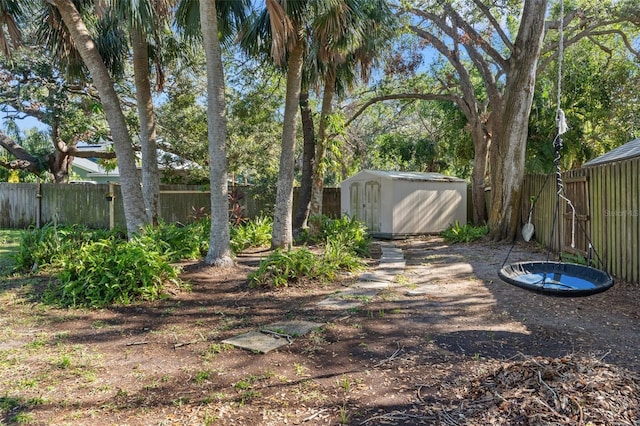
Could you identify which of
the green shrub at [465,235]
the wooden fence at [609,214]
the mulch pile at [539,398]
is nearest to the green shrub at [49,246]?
the mulch pile at [539,398]

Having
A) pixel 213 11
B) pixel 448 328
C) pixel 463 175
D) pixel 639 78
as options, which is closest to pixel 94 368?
pixel 448 328

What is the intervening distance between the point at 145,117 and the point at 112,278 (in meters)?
3.44

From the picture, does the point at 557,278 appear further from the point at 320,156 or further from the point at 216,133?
the point at 320,156

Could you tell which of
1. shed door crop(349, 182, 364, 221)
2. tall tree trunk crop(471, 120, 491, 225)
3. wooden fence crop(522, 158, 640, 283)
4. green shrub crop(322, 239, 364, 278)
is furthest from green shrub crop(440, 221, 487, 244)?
green shrub crop(322, 239, 364, 278)

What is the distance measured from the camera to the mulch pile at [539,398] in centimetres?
233

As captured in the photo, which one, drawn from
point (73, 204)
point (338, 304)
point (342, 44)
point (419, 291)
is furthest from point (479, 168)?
point (73, 204)

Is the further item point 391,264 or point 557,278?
point 391,264

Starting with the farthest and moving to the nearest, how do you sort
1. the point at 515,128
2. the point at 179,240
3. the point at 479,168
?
the point at 479,168
the point at 515,128
the point at 179,240

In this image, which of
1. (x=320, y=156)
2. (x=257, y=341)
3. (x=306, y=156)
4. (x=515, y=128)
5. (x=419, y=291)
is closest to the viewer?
(x=257, y=341)

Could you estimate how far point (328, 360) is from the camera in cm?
360

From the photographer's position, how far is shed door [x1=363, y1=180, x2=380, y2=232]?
13.7 m

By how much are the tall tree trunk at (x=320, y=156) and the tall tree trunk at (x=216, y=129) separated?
3.41m

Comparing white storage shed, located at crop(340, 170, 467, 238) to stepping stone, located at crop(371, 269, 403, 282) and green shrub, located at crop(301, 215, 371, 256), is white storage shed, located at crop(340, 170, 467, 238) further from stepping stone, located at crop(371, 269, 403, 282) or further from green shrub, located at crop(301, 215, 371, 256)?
stepping stone, located at crop(371, 269, 403, 282)

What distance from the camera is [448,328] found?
14.6 ft
